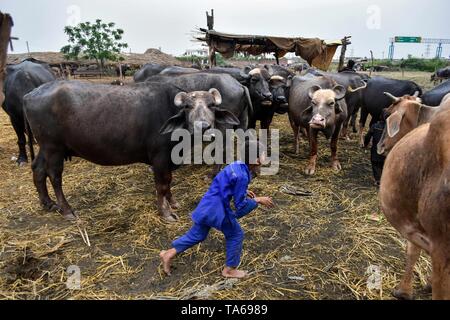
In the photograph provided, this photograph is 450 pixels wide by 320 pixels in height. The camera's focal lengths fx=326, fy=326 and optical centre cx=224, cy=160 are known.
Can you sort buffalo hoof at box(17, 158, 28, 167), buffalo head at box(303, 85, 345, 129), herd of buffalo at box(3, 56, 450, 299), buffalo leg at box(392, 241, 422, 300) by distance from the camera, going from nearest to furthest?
herd of buffalo at box(3, 56, 450, 299)
buffalo leg at box(392, 241, 422, 300)
buffalo head at box(303, 85, 345, 129)
buffalo hoof at box(17, 158, 28, 167)

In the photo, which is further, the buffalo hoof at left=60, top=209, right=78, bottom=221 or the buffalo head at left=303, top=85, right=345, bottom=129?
the buffalo head at left=303, top=85, right=345, bottom=129

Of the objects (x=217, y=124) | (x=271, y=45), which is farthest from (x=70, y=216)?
(x=271, y=45)

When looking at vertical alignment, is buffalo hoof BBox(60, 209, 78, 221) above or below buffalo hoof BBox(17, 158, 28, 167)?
below

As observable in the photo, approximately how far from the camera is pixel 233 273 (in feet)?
9.58

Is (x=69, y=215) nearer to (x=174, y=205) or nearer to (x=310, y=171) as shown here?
(x=174, y=205)

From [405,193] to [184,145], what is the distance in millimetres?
2617

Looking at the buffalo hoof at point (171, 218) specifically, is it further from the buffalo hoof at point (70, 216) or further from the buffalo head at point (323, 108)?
the buffalo head at point (323, 108)

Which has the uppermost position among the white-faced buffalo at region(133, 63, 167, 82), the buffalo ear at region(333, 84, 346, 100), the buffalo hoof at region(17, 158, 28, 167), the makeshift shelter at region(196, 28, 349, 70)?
the makeshift shelter at region(196, 28, 349, 70)

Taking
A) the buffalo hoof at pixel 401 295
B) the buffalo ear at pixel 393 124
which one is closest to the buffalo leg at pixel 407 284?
the buffalo hoof at pixel 401 295

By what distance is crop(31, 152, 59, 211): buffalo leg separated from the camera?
4.10 m

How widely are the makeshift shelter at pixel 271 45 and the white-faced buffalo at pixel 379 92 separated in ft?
12.5

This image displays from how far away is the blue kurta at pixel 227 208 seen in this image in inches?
106

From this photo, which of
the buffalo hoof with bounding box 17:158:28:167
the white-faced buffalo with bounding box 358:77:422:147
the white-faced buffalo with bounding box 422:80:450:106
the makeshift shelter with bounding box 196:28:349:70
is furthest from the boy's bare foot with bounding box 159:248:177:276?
the makeshift shelter with bounding box 196:28:349:70

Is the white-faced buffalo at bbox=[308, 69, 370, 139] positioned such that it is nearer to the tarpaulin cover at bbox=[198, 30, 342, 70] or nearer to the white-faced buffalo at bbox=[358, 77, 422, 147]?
the white-faced buffalo at bbox=[358, 77, 422, 147]
